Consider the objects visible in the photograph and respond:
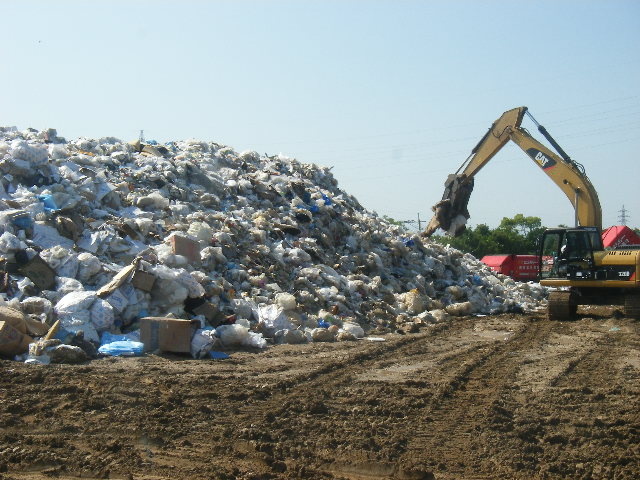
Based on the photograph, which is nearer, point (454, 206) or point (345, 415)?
point (345, 415)

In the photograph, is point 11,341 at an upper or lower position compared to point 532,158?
lower

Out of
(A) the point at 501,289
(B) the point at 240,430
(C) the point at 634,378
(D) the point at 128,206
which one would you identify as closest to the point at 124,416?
(B) the point at 240,430

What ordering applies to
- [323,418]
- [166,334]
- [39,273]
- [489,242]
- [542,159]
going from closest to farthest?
[323,418], [166,334], [39,273], [542,159], [489,242]

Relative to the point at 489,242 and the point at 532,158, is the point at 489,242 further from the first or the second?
the point at 532,158

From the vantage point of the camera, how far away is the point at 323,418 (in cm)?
540

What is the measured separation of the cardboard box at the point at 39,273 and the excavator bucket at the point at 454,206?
34.2 feet

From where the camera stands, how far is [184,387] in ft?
20.7

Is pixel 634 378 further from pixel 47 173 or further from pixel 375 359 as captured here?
pixel 47 173

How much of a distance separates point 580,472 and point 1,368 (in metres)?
5.29

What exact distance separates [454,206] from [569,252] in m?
4.46

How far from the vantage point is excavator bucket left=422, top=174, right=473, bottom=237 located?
55.6 ft

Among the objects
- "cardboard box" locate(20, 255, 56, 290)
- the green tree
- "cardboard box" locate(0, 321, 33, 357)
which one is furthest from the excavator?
the green tree

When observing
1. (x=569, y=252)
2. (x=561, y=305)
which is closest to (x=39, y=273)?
(x=561, y=305)

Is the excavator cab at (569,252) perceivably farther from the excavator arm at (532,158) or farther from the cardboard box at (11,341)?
the cardboard box at (11,341)
